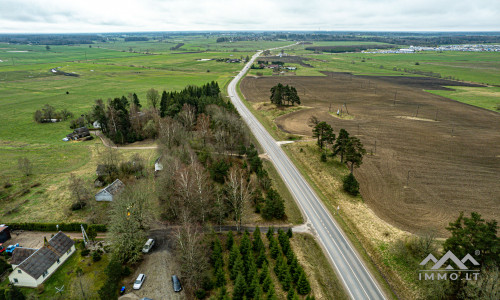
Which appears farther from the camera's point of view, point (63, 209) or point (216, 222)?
point (63, 209)

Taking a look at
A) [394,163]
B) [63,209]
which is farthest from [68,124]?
[394,163]

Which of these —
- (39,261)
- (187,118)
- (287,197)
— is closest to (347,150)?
(287,197)

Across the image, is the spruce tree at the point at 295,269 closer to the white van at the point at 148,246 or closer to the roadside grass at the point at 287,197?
the roadside grass at the point at 287,197

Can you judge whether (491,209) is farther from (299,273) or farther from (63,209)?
(63,209)

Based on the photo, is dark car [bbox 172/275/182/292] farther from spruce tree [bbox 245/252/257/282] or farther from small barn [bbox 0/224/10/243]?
small barn [bbox 0/224/10/243]

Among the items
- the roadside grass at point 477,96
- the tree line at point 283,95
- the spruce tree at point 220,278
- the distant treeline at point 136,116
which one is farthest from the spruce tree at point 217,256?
the roadside grass at point 477,96

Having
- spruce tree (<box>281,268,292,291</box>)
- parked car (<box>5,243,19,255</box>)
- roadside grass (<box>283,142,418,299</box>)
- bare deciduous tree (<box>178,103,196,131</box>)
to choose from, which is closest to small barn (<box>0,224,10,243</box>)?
parked car (<box>5,243,19,255</box>)
